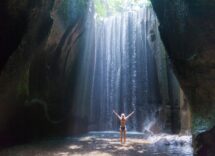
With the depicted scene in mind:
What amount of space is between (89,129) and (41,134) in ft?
17.0

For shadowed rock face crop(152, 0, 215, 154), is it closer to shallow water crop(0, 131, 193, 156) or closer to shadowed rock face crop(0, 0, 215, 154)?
shadowed rock face crop(0, 0, 215, 154)

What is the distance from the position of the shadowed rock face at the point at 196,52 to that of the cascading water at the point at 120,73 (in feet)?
32.2

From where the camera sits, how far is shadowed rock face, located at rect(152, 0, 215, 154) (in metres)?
9.76

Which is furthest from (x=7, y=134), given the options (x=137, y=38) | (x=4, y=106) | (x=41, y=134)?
(x=137, y=38)

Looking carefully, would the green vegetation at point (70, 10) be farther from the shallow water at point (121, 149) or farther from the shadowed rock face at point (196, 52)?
the shadowed rock face at point (196, 52)

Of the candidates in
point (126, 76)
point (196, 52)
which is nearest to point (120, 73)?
point (126, 76)

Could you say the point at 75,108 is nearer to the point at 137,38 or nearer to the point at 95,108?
the point at 95,108

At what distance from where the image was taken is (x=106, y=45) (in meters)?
24.7

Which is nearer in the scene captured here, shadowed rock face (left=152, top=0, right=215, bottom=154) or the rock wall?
shadowed rock face (left=152, top=0, right=215, bottom=154)

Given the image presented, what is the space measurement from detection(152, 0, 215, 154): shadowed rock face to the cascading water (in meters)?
9.82

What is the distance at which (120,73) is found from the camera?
2350 cm

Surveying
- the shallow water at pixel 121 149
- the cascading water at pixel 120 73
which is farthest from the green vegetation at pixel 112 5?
the shallow water at pixel 121 149

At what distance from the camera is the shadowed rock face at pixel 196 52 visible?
9.76 metres

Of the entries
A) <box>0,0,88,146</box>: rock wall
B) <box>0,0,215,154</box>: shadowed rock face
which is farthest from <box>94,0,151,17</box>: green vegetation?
<box>0,0,215,154</box>: shadowed rock face
